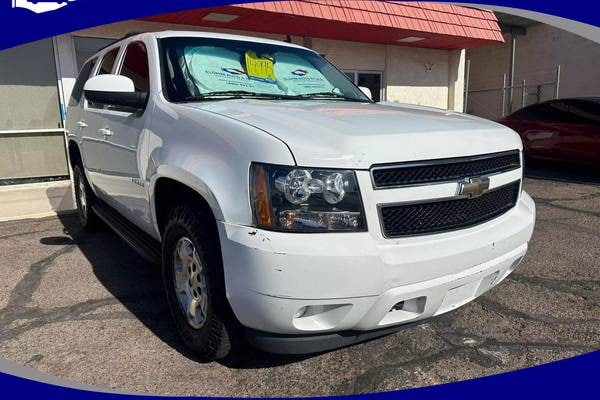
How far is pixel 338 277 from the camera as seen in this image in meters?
1.97

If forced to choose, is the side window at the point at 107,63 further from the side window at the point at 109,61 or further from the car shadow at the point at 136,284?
the car shadow at the point at 136,284

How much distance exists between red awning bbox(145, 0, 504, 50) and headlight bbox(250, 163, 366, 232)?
585cm

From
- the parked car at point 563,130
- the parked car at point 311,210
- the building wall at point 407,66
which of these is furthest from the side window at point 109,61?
the parked car at point 563,130

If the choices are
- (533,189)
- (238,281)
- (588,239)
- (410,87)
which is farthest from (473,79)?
(238,281)

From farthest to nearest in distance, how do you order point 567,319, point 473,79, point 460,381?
point 473,79, point 567,319, point 460,381

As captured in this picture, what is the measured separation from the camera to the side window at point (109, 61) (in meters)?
4.07

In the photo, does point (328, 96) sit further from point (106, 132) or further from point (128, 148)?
point (106, 132)

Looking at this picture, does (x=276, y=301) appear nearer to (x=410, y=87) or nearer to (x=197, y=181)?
(x=197, y=181)

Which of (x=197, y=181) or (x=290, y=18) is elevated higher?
(x=290, y=18)

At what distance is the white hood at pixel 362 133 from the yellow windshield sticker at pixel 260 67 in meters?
0.59

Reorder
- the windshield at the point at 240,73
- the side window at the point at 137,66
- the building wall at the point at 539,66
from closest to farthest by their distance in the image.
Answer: the windshield at the point at 240,73
the side window at the point at 137,66
the building wall at the point at 539,66

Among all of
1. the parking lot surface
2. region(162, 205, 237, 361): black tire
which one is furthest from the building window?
region(162, 205, 237, 361): black tire

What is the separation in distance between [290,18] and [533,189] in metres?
5.04

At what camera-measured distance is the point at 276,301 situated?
6.52 ft
